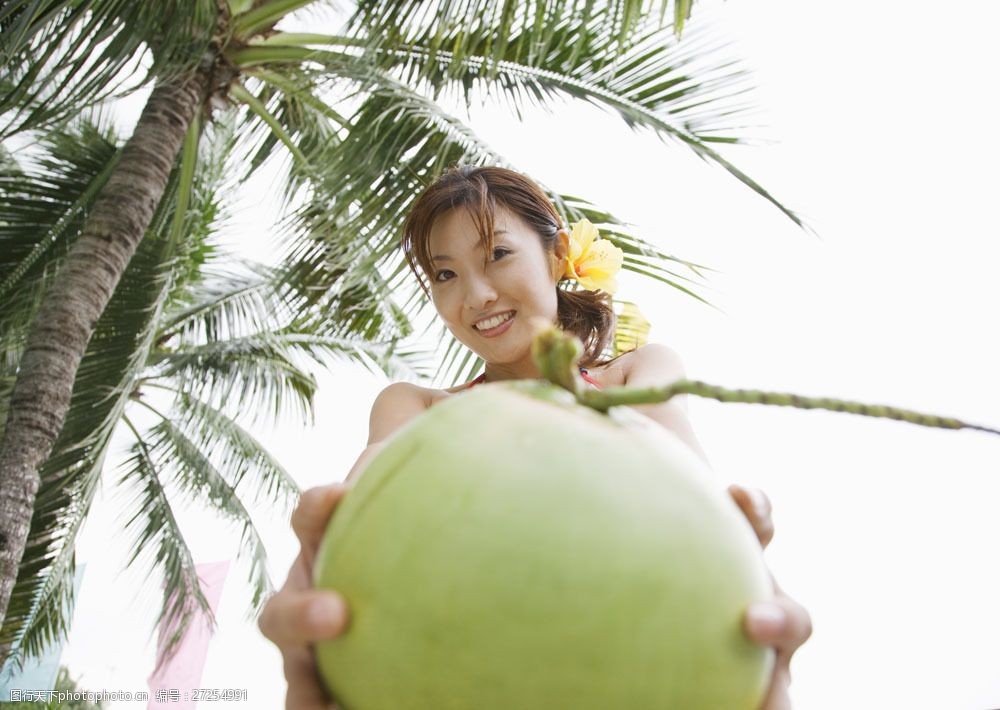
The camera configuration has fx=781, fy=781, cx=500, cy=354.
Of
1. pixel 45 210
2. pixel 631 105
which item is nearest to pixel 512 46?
pixel 631 105

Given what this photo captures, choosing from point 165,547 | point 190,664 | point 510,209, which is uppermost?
point 510,209

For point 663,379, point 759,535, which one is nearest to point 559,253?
point 663,379

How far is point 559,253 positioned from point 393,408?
1.50 feet

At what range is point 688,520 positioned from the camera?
14.8 inches

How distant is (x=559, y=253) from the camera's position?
4.62ft

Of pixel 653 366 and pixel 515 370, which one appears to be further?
pixel 515 370

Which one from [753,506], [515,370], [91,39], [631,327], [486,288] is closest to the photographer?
[753,506]

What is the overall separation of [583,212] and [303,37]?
1.71m

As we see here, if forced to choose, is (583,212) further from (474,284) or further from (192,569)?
(192,569)

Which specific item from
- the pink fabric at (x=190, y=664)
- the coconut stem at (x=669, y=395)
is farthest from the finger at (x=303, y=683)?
the pink fabric at (x=190, y=664)

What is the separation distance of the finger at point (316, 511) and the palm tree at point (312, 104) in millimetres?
2028

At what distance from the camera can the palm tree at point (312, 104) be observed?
2.68 meters

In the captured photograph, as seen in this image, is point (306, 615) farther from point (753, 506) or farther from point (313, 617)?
point (753, 506)

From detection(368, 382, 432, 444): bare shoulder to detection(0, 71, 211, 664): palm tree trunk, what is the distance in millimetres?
2080
